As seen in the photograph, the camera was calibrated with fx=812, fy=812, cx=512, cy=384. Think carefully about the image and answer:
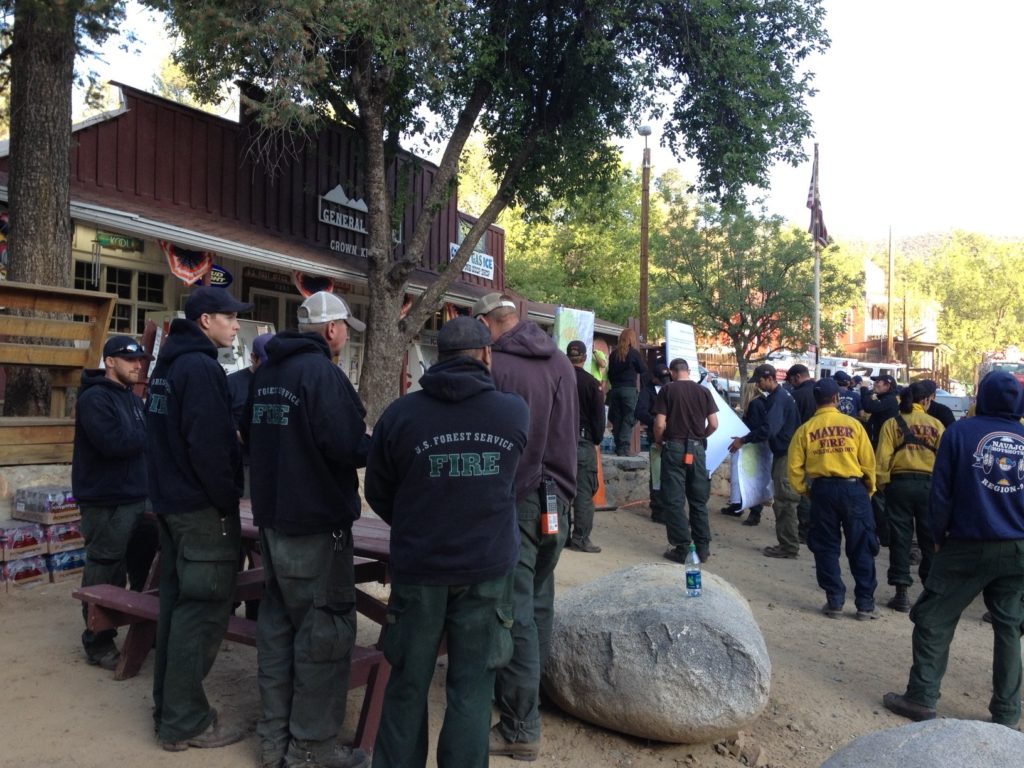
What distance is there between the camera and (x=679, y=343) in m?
11.9

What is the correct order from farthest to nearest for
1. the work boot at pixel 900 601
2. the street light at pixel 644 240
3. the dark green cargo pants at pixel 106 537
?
the street light at pixel 644 240 → the work boot at pixel 900 601 → the dark green cargo pants at pixel 106 537

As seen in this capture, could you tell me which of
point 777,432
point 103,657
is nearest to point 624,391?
point 777,432

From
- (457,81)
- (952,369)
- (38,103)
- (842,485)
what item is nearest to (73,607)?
(38,103)

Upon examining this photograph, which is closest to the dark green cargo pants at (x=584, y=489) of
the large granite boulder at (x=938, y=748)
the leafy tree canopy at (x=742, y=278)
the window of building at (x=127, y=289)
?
the large granite boulder at (x=938, y=748)

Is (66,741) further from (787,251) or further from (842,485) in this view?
(787,251)

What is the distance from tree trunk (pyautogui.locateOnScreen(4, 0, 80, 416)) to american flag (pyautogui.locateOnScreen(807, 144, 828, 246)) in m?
20.6

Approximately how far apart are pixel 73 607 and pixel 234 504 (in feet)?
9.32

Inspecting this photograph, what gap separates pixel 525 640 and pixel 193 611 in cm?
153

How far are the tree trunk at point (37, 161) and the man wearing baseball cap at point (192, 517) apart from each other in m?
5.14

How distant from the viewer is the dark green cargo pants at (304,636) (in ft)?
11.3

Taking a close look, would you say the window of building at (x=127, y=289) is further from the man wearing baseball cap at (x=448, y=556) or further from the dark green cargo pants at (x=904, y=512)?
the dark green cargo pants at (x=904, y=512)

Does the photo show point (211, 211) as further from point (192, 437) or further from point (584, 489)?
point (192, 437)

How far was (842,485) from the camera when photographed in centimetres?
663

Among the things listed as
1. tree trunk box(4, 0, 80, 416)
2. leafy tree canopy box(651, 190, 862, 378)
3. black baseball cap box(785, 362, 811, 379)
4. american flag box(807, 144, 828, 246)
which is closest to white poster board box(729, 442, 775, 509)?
black baseball cap box(785, 362, 811, 379)
